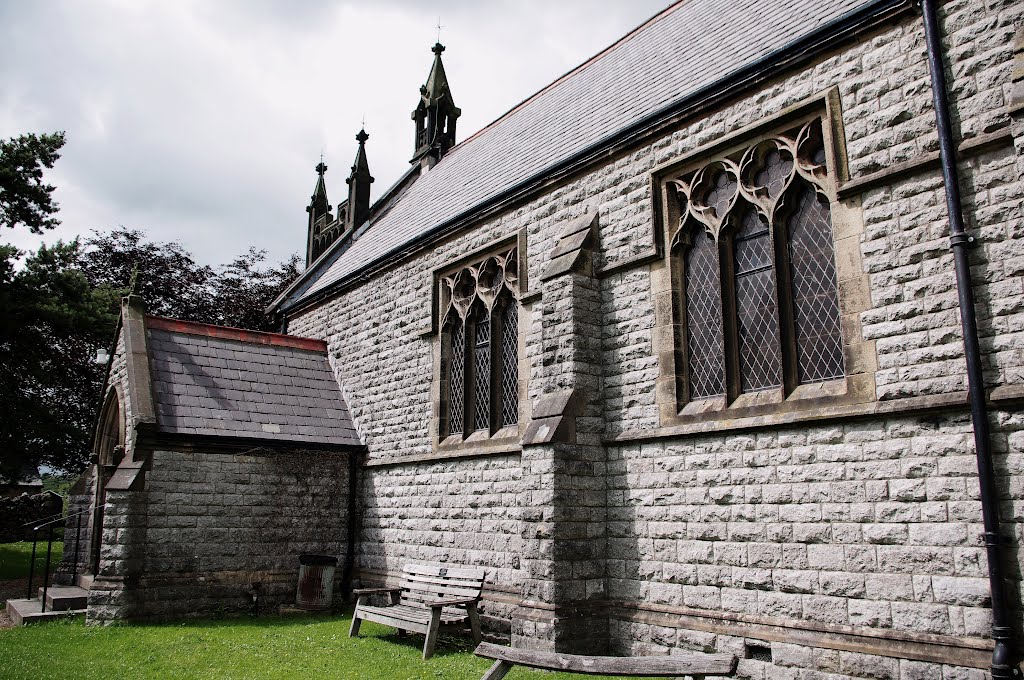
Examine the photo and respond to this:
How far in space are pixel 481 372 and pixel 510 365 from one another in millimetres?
817

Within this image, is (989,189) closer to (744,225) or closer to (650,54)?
(744,225)

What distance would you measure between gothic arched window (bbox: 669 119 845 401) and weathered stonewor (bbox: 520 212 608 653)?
1.22 m

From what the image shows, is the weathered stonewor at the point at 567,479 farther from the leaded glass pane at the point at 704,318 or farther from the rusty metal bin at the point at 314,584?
the rusty metal bin at the point at 314,584

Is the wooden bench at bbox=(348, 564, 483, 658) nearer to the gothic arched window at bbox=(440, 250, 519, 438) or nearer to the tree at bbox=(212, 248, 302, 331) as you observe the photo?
the gothic arched window at bbox=(440, 250, 519, 438)

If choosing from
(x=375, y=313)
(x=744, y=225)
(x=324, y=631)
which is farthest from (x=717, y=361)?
(x=375, y=313)

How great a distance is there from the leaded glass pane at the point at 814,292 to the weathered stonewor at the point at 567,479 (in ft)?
8.58

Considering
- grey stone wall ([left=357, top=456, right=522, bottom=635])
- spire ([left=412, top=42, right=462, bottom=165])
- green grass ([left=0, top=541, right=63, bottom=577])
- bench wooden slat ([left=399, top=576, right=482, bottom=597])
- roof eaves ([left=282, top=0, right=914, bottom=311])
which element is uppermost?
spire ([left=412, top=42, right=462, bottom=165])

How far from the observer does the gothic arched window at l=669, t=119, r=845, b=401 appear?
774 centimetres

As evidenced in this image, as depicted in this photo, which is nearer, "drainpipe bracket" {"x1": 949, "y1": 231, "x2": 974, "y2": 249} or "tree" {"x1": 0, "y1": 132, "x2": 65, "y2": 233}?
"drainpipe bracket" {"x1": 949, "y1": 231, "x2": 974, "y2": 249}

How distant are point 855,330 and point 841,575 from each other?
88.7 inches

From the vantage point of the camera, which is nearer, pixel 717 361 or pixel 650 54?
pixel 717 361

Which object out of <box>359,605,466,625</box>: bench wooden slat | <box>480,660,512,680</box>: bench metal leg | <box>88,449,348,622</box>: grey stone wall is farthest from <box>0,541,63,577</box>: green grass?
<box>480,660,512,680</box>: bench metal leg

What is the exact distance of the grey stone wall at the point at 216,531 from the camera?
11477 millimetres

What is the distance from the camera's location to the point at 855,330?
711 centimetres
